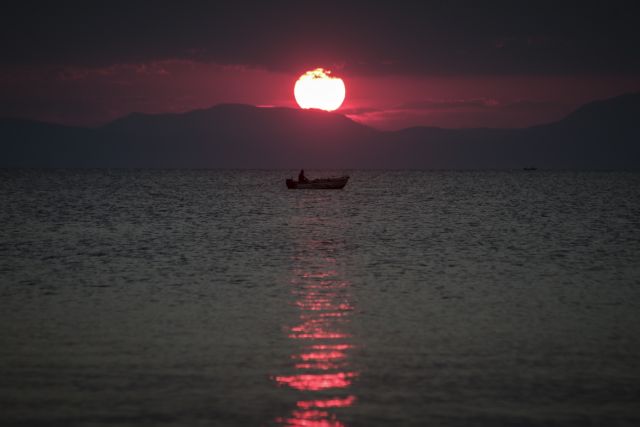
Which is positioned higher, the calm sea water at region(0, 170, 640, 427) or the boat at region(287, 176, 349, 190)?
the boat at region(287, 176, 349, 190)

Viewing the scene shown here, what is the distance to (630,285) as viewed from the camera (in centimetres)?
3080

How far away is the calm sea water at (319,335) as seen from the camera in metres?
15.1

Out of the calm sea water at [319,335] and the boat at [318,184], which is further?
the boat at [318,184]

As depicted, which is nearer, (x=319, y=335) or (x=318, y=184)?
(x=319, y=335)

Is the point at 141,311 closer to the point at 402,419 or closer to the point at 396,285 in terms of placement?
the point at 396,285

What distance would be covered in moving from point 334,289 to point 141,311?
825 cm

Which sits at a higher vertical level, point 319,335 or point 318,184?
point 318,184

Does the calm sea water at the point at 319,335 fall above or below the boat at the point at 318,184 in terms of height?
below

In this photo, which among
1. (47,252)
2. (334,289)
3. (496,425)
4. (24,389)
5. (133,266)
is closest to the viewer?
(496,425)

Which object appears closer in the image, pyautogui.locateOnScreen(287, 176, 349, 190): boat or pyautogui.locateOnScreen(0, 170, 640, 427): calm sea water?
pyautogui.locateOnScreen(0, 170, 640, 427): calm sea water

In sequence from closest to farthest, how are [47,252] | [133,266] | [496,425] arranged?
[496,425] < [133,266] < [47,252]

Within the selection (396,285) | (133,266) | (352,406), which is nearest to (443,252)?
(396,285)

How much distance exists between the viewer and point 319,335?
70.8 feet

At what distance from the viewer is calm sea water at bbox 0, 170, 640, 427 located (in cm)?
1512
